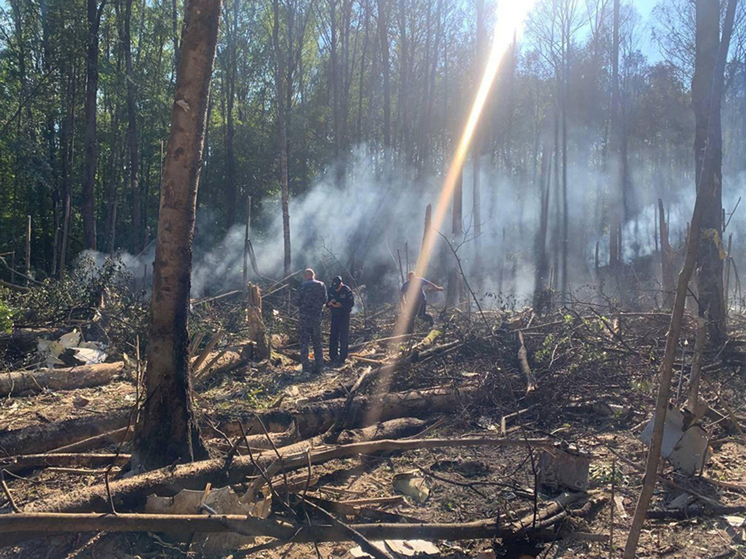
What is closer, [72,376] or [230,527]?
[230,527]

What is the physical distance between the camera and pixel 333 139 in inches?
1134

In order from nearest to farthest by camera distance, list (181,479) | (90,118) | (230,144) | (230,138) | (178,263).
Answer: (181,479), (178,263), (90,118), (230,138), (230,144)

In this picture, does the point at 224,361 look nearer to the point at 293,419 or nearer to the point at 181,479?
the point at 293,419

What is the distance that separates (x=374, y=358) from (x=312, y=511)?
19.4 feet

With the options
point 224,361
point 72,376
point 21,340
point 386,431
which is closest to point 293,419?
point 386,431

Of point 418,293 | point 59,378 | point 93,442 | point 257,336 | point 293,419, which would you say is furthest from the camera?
point 418,293

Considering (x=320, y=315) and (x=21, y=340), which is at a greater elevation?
(x=320, y=315)

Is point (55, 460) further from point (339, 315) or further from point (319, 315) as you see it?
point (339, 315)

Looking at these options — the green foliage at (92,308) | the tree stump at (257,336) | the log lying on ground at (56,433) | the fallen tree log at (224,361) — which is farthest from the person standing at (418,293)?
the log lying on ground at (56,433)

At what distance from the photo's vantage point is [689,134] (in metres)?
35.3

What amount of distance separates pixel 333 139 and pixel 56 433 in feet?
82.3

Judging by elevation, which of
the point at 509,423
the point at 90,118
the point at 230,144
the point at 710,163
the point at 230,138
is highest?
the point at 230,138

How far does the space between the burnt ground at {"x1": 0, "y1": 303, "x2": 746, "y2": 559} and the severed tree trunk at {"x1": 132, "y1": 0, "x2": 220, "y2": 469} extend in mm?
496

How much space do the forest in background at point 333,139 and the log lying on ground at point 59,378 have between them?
9.28m
